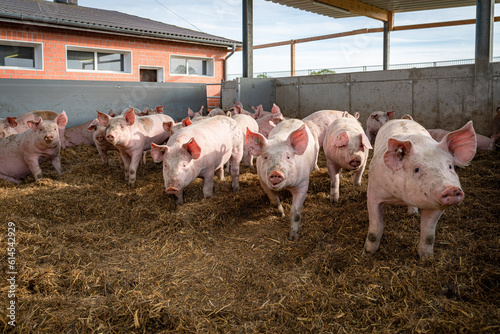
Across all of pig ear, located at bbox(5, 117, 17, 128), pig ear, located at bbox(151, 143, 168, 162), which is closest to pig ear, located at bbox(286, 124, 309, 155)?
pig ear, located at bbox(151, 143, 168, 162)

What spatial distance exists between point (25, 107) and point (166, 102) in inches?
146

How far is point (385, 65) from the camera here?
48.7 ft

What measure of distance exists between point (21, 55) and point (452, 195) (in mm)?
13504

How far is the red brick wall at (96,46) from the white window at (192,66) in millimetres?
267

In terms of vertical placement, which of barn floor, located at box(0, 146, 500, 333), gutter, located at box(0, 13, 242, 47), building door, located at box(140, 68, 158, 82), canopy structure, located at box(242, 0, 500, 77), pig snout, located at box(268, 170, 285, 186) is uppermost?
canopy structure, located at box(242, 0, 500, 77)

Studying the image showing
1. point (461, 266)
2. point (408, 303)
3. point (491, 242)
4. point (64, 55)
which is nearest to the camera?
point (408, 303)

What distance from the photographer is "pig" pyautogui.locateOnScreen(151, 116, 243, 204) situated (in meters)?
4.88

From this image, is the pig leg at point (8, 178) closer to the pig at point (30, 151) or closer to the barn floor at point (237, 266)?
the pig at point (30, 151)

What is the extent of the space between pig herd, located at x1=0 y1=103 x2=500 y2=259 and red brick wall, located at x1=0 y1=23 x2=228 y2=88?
184 inches

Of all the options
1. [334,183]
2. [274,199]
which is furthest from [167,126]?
[334,183]

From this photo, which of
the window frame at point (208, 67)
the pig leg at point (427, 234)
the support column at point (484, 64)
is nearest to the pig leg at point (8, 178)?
the pig leg at point (427, 234)

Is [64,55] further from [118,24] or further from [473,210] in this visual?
[473,210]

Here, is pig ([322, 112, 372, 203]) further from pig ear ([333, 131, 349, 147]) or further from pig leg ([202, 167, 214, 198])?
pig leg ([202, 167, 214, 198])

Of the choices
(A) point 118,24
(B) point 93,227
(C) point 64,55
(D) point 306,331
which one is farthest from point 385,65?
(D) point 306,331
